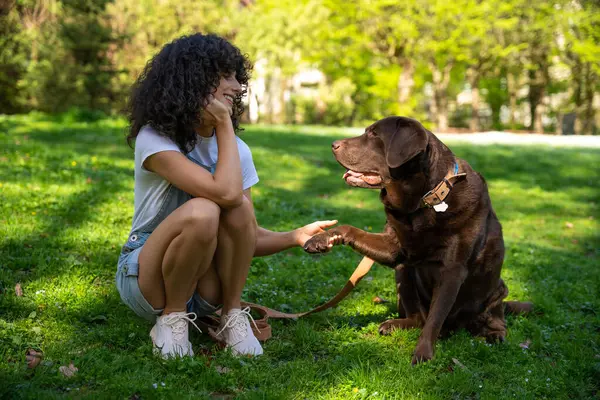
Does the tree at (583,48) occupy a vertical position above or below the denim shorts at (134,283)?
above

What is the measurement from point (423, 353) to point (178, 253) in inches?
65.1

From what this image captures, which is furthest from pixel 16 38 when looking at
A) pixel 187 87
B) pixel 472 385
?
pixel 472 385

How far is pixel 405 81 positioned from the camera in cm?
3588

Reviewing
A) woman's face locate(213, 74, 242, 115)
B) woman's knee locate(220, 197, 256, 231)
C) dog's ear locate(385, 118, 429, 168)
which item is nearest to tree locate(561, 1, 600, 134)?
dog's ear locate(385, 118, 429, 168)

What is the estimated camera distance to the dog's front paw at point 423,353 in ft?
12.6

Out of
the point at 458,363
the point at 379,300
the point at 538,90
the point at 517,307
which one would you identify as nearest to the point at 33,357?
the point at 458,363

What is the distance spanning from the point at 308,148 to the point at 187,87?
1308 cm

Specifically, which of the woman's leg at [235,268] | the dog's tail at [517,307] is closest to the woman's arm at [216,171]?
the woman's leg at [235,268]

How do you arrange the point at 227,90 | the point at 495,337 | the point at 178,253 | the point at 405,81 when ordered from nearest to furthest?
the point at 178,253
the point at 227,90
the point at 495,337
the point at 405,81

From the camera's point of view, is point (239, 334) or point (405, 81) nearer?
point (239, 334)

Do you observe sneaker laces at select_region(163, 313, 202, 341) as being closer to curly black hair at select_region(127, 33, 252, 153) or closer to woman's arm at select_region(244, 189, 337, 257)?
woman's arm at select_region(244, 189, 337, 257)

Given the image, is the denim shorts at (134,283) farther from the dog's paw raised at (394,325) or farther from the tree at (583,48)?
the tree at (583,48)

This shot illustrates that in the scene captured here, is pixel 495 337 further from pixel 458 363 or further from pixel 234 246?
pixel 234 246

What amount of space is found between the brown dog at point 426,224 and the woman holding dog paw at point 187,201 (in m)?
0.60
